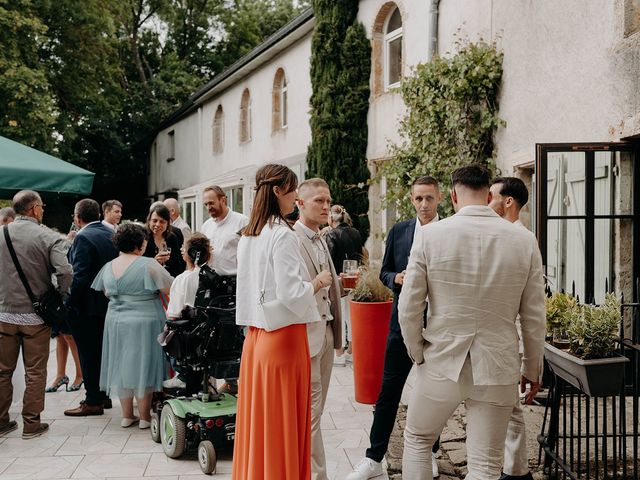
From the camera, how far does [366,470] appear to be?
182 inches

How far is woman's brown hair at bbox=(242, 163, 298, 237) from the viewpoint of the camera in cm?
385

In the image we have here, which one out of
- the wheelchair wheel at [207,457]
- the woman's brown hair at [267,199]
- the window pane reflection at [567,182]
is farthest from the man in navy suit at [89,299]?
the window pane reflection at [567,182]

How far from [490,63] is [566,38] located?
6.00 ft

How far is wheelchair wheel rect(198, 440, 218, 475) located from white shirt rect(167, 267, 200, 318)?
109 centimetres

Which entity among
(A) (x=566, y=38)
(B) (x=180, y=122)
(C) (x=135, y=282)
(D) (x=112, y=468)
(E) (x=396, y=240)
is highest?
(B) (x=180, y=122)

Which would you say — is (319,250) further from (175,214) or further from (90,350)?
(175,214)

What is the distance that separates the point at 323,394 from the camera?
14.7ft

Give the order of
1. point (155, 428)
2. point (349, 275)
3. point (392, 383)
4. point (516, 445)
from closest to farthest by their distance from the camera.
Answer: point (516, 445) → point (392, 383) → point (349, 275) → point (155, 428)

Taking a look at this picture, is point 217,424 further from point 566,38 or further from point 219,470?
point 566,38

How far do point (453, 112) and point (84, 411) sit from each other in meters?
6.00

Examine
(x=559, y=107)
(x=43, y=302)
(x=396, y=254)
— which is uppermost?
(x=559, y=107)

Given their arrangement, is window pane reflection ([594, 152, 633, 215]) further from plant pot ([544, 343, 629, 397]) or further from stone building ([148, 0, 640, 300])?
plant pot ([544, 343, 629, 397])

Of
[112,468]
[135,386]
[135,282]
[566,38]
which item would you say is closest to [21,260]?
[135,282]

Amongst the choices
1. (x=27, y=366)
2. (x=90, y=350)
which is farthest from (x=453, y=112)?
(x=27, y=366)
